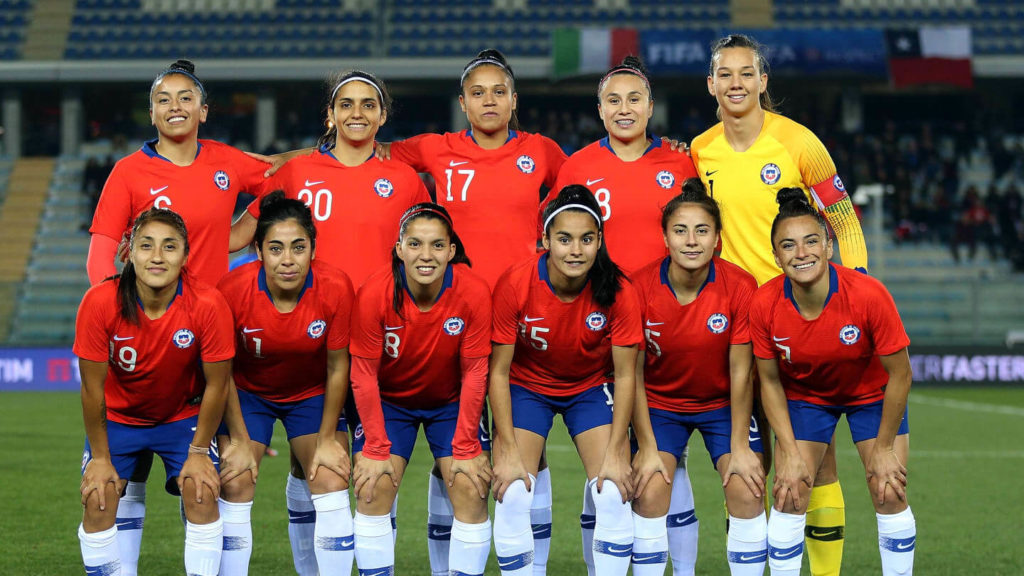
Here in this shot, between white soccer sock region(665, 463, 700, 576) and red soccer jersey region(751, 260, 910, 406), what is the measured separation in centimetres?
65

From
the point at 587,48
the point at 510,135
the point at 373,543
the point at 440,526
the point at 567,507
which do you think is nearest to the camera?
the point at 373,543

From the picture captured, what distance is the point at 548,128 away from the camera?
23.2m

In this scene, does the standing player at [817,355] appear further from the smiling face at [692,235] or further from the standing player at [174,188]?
the standing player at [174,188]

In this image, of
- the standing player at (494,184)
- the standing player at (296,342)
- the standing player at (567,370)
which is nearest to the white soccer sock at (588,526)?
the standing player at (494,184)

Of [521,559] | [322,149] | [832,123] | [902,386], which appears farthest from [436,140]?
[832,123]

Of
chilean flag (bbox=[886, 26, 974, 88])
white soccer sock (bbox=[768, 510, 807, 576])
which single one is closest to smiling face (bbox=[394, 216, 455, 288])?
white soccer sock (bbox=[768, 510, 807, 576])

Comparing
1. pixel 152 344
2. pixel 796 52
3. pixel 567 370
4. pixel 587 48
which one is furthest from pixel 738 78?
pixel 796 52

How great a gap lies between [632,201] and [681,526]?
136 centimetres

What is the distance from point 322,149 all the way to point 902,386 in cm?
258

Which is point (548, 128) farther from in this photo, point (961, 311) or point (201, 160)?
point (201, 160)

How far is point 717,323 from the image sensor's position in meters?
4.52

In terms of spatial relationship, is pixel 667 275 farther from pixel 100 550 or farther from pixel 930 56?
pixel 930 56

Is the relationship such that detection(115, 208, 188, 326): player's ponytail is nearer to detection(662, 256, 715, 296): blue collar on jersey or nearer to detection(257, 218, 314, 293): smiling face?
detection(257, 218, 314, 293): smiling face

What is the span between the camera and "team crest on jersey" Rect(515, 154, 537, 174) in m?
5.00
